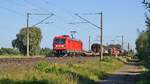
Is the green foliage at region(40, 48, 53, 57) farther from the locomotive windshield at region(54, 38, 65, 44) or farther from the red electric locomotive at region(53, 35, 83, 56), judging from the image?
the locomotive windshield at region(54, 38, 65, 44)

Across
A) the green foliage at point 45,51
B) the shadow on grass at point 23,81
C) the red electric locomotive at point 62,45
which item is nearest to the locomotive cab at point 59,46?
the red electric locomotive at point 62,45

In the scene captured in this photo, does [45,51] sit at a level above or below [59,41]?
below

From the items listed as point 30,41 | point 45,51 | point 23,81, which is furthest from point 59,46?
point 23,81

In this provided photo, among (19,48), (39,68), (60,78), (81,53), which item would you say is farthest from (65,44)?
(60,78)

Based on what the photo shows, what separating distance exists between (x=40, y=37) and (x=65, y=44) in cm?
5551

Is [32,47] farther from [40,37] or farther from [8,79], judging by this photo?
[8,79]

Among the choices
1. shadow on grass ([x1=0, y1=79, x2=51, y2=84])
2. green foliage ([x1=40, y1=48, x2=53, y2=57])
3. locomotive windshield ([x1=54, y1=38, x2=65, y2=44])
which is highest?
locomotive windshield ([x1=54, y1=38, x2=65, y2=44])

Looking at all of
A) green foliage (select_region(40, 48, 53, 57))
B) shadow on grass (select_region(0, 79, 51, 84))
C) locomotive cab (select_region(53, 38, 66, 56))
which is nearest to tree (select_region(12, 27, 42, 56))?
green foliage (select_region(40, 48, 53, 57))

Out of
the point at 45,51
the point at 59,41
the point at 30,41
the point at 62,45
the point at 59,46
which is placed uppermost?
the point at 30,41

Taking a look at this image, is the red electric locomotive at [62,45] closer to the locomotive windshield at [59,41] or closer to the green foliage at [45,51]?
the locomotive windshield at [59,41]

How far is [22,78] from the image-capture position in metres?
22.3

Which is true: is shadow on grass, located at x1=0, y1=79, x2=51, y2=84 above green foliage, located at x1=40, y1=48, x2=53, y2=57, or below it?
below

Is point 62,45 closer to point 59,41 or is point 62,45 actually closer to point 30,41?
point 59,41

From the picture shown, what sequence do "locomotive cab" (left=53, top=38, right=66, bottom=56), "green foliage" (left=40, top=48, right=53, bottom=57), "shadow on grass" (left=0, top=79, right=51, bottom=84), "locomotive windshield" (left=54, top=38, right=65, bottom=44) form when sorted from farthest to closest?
"green foliage" (left=40, top=48, right=53, bottom=57) < "locomotive windshield" (left=54, top=38, right=65, bottom=44) < "locomotive cab" (left=53, top=38, right=66, bottom=56) < "shadow on grass" (left=0, top=79, right=51, bottom=84)
